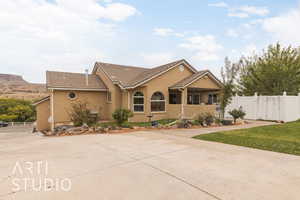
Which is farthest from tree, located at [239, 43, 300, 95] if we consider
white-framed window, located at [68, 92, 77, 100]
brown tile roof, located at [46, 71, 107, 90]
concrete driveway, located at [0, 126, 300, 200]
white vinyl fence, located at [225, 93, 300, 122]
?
white-framed window, located at [68, 92, 77, 100]

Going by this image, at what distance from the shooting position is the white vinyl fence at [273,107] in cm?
1436

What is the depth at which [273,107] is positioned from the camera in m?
15.0

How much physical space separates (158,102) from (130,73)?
17.2ft

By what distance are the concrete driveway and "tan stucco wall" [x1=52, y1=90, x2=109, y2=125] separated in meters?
9.91

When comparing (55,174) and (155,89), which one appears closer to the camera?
(55,174)

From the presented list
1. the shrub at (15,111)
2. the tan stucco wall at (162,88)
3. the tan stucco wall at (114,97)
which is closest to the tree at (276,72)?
the tan stucco wall at (162,88)

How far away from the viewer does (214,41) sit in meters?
19.7

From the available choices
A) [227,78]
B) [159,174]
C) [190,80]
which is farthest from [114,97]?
[159,174]

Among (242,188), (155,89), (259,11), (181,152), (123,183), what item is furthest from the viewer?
(155,89)

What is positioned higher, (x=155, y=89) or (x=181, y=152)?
(x=155, y=89)

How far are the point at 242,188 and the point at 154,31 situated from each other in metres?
18.6

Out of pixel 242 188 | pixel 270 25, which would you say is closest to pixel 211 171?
pixel 242 188

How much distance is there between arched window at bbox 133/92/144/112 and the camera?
50.0 ft

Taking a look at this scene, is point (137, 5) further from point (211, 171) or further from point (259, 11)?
point (211, 171)
